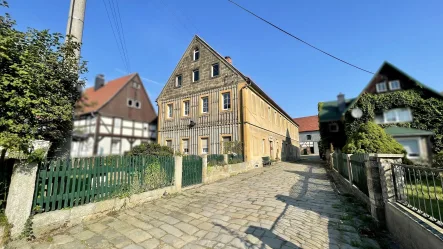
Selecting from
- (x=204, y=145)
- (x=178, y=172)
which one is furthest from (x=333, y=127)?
(x=178, y=172)

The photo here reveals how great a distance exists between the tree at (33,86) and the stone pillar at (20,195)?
0.54 metres

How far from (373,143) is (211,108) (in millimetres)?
11714

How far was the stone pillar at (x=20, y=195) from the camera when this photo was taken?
3559 mm

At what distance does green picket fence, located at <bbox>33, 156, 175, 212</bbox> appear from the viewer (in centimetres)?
407

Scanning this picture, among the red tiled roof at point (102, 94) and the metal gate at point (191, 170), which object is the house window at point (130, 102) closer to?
the red tiled roof at point (102, 94)

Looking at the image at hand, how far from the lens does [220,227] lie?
4203 mm

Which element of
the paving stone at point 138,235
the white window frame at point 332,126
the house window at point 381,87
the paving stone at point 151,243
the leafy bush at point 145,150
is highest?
the house window at point 381,87

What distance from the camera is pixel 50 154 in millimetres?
4355

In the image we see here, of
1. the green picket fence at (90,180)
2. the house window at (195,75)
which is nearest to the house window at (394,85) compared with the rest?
Result: the house window at (195,75)

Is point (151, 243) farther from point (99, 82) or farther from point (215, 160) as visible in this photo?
point (215, 160)

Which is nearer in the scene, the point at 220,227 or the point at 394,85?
the point at 220,227

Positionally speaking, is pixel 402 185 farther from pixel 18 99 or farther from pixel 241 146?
pixel 241 146

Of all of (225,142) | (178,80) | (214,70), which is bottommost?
(225,142)

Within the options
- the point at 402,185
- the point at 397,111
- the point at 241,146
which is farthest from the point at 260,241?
the point at 397,111
